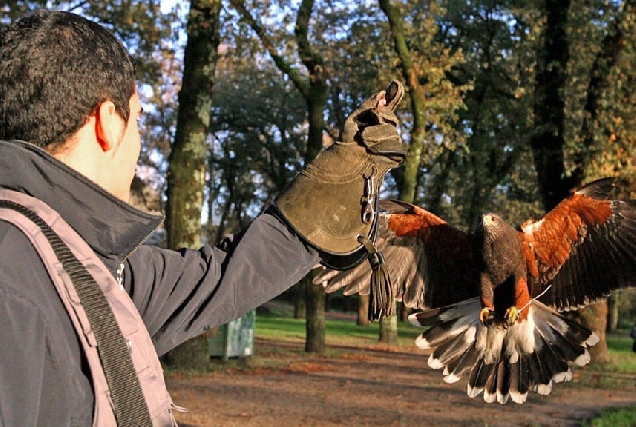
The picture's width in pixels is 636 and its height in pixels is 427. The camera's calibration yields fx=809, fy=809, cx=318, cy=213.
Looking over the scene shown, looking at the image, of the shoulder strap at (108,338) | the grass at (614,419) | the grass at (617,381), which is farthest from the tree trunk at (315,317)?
the shoulder strap at (108,338)

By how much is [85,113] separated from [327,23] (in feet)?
84.2

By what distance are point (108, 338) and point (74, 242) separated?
21cm

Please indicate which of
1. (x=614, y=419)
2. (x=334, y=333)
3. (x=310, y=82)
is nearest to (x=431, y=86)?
(x=310, y=82)

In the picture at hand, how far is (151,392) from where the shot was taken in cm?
157

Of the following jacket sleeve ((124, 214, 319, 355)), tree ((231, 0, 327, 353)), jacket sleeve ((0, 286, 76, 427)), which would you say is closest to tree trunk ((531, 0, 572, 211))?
tree ((231, 0, 327, 353))

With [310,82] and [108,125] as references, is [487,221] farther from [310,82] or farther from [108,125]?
[310,82]

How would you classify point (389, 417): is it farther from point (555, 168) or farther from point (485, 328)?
point (555, 168)

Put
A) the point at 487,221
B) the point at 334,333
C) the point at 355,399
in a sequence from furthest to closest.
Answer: the point at 334,333, the point at 355,399, the point at 487,221

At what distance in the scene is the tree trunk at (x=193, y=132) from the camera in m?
13.3

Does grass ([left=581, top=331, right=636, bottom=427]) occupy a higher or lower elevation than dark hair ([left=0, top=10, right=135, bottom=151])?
lower

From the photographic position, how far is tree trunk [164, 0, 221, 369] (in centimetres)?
1333

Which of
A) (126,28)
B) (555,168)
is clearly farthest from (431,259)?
(555,168)

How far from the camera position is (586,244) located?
6602 mm

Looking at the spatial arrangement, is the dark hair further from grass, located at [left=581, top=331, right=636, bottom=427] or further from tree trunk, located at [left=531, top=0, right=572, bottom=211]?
tree trunk, located at [left=531, top=0, right=572, bottom=211]
